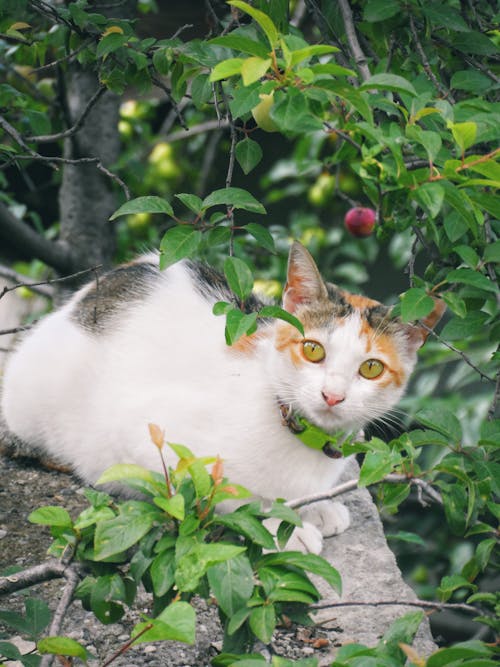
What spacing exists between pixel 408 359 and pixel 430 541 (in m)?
1.88

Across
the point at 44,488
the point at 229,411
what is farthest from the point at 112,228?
the point at 229,411

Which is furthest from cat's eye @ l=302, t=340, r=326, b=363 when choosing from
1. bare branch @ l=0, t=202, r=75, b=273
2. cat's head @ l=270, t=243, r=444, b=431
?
bare branch @ l=0, t=202, r=75, b=273

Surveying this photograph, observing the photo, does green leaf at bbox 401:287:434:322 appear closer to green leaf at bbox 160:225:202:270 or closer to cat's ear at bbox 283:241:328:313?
green leaf at bbox 160:225:202:270

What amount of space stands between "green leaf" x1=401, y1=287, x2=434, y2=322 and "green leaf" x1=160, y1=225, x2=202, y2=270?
38 centimetres

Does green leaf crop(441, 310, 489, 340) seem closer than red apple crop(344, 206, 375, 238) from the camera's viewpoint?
Yes

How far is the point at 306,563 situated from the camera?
3.73 ft

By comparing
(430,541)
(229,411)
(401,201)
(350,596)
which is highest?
(401,201)

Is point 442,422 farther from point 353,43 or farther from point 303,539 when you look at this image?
point 353,43

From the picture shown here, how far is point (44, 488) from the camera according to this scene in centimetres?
222

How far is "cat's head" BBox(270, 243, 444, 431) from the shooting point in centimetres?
176

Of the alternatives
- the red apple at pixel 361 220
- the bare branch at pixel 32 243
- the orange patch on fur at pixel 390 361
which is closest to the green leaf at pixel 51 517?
the orange patch on fur at pixel 390 361

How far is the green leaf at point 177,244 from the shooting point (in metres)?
1.37

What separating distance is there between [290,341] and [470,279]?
58 cm

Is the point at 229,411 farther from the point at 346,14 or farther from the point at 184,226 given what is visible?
the point at 346,14
